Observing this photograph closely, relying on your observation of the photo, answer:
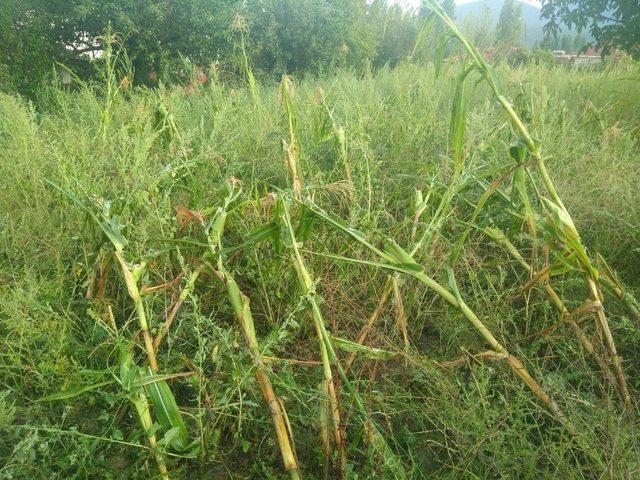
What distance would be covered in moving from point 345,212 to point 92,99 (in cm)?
181

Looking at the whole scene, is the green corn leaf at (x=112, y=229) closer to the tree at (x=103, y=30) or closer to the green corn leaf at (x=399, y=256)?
the green corn leaf at (x=399, y=256)

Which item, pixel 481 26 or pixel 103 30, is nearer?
pixel 481 26

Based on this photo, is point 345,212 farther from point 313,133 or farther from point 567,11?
point 567,11

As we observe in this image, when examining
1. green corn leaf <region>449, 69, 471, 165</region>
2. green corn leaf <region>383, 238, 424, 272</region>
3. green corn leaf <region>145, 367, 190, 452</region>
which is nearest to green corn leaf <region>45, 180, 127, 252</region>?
green corn leaf <region>145, 367, 190, 452</region>

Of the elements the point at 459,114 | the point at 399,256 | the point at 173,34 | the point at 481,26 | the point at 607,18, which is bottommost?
the point at 399,256

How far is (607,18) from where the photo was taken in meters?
5.95

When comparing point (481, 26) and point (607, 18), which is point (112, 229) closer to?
point (481, 26)

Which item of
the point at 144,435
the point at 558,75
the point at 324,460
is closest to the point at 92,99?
the point at 144,435

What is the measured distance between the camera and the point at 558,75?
440 cm

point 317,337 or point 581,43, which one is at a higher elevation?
point 581,43

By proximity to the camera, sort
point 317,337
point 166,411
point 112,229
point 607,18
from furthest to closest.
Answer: point 607,18
point 317,337
point 112,229
point 166,411

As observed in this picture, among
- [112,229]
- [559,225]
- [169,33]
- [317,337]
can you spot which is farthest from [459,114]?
[169,33]

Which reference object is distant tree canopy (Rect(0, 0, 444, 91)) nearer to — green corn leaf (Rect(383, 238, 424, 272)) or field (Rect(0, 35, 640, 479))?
field (Rect(0, 35, 640, 479))

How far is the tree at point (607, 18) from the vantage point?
5.49 meters
